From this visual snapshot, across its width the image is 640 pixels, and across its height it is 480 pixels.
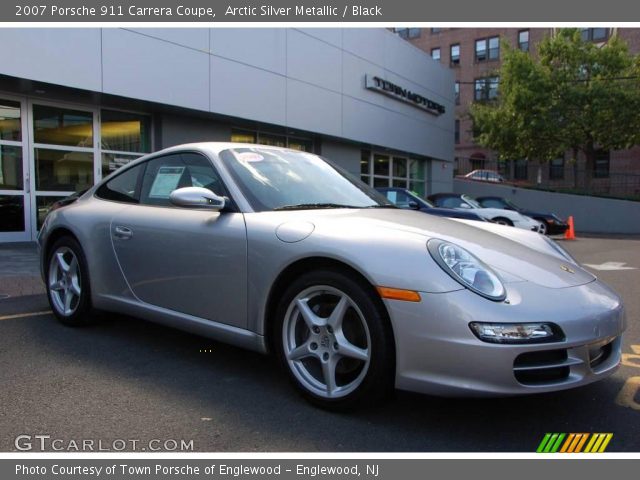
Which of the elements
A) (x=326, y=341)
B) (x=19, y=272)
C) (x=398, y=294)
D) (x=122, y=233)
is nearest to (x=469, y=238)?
(x=398, y=294)

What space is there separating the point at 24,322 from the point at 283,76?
38.3ft

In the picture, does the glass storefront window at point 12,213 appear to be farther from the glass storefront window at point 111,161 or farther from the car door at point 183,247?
the car door at point 183,247

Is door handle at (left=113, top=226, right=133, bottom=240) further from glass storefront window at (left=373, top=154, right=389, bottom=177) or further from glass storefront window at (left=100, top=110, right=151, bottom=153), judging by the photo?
glass storefront window at (left=373, top=154, right=389, bottom=177)

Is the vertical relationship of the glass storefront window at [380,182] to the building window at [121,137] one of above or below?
below

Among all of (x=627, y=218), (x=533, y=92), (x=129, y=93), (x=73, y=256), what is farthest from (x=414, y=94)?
Answer: (x=73, y=256)

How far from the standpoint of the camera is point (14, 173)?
10.8 metres

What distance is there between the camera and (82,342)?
4109 mm

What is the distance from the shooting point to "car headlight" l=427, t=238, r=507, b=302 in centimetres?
255

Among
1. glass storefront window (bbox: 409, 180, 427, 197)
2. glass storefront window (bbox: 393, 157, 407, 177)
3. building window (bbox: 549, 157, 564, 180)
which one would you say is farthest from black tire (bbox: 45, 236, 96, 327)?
building window (bbox: 549, 157, 564, 180)

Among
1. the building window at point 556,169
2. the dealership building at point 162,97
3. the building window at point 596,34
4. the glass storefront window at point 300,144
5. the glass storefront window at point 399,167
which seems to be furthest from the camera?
the building window at point 556,169

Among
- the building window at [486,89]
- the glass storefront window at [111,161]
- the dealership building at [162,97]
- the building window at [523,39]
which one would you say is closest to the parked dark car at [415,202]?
the dealership building at [162,97]

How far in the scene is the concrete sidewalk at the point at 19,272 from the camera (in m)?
6.07

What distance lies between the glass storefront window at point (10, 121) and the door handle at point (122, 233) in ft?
27.2

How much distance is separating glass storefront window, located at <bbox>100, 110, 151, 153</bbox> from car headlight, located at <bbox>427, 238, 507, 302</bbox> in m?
11.1
